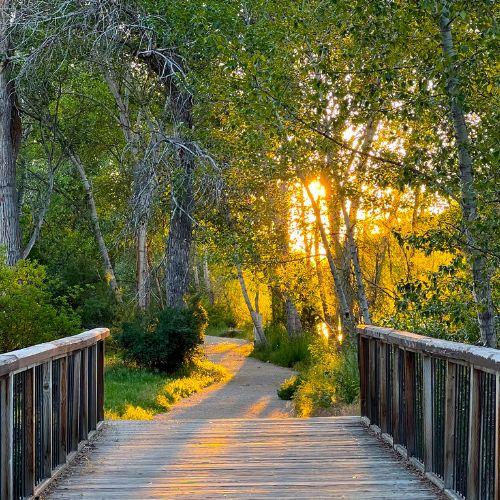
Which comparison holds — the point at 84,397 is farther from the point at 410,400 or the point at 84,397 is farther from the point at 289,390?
the point at 289,390

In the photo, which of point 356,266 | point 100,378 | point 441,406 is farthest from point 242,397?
point 441,406

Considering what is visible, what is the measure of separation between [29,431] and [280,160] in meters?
7.25

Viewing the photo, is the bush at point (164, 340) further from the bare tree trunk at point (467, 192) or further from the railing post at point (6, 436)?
the railing post at point (6, 436)

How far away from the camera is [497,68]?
8.07 metres

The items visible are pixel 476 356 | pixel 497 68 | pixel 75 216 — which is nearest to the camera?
pixel 476 356

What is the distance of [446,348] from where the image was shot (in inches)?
198

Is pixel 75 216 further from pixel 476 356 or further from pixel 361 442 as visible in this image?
pixel 476 356

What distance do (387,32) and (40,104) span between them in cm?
1863

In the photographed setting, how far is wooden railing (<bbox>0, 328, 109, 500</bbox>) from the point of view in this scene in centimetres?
457

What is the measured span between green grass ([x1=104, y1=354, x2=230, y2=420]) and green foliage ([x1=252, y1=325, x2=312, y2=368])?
259cm

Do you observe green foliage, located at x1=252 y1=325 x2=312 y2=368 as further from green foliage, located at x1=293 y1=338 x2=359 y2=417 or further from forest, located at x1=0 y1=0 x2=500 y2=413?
green foliage, located at x1=293 y1=338 x2=359 y2=417

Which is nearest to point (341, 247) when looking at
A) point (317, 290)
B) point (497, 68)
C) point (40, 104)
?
point (317, 290)

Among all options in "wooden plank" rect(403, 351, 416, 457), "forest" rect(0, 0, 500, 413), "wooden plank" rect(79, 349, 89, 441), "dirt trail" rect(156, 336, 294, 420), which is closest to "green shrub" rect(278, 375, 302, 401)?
"dirt trail" rect(156, 336, 294, 420)

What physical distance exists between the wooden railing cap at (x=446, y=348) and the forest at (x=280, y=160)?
566mm
